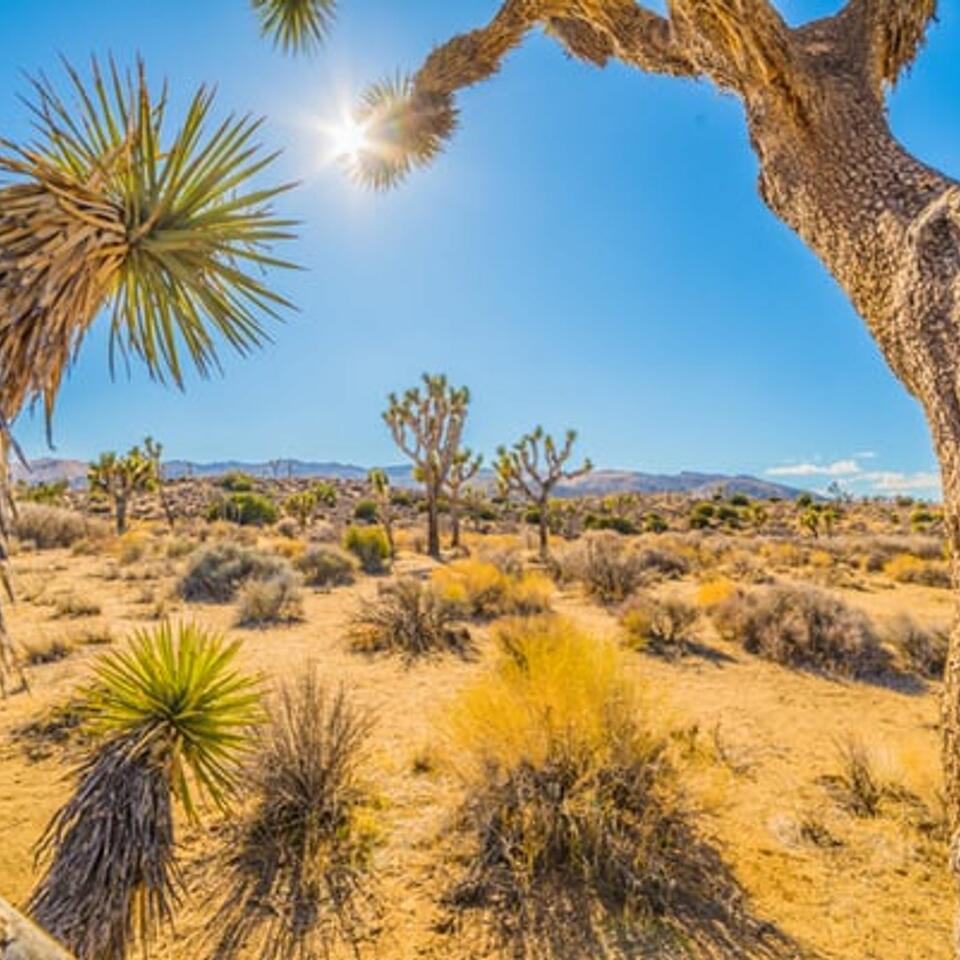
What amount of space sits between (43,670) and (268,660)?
8.56 ft

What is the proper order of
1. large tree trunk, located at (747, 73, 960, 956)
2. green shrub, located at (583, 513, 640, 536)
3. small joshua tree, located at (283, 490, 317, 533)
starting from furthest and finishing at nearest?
1. green shrub, located at (583, 513, 640, 536)
2. small joshua tree, located at (283, 490, 317, 533)
3. large tree trunk, located at (747, 73, 960, 956)

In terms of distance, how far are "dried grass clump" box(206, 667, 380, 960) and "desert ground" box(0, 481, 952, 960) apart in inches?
3.7

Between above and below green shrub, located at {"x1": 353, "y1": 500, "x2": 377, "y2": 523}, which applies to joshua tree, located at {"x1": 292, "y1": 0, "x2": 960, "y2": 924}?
above

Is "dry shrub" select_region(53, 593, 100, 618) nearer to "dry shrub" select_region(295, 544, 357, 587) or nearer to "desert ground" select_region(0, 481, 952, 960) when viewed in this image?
"desert ground" select_region(0, 481, 952, 960)

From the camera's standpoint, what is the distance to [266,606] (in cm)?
1005

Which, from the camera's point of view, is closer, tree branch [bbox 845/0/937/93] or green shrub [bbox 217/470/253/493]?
tree branch [bbox 845/0/937/93]

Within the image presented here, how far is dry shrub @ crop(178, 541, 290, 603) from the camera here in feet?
40.0

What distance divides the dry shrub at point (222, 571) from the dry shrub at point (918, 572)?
14978mm

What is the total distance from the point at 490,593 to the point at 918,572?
1119cm

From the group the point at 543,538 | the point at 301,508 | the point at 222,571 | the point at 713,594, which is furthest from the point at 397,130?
the point at 301,508

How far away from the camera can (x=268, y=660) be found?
7680 millimetres

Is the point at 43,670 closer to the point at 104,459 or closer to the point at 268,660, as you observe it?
the point at 268,660

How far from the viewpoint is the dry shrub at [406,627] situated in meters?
8.27

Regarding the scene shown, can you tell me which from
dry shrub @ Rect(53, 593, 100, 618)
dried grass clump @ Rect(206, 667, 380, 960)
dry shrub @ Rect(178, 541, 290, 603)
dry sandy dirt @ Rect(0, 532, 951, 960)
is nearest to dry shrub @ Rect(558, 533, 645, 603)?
dry sandy dirt @ Rect(0, 532, 951, 960)
